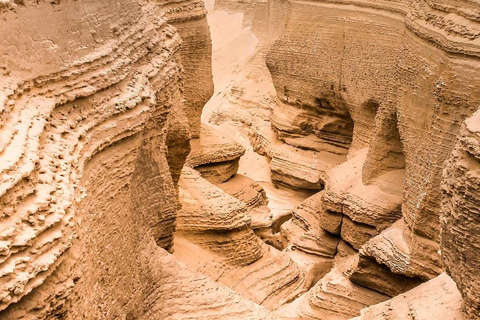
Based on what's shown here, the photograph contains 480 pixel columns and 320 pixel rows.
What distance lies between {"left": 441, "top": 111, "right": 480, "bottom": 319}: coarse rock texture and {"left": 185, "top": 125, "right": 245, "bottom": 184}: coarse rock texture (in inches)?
224

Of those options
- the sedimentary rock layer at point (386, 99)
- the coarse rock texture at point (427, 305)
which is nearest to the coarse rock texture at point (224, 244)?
the sedimentary rock layer at point (386, 99)

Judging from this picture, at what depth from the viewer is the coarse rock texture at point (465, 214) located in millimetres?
3441

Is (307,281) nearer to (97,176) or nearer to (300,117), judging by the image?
(300,117)

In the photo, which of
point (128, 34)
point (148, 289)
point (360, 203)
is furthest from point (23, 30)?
point (360, 203)

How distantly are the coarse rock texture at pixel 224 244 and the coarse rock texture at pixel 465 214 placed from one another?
155 inches

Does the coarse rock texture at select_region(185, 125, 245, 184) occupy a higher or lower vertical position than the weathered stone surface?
lower

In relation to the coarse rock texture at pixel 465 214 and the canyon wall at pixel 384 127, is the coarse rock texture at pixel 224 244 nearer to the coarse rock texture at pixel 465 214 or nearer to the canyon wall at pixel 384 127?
the canyon wall at pixel 384 127

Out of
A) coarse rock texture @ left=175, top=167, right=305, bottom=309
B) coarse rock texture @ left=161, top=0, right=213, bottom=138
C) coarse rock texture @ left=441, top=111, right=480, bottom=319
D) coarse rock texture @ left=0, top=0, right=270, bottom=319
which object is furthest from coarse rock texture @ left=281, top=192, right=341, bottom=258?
coarse rock texture @ left=441, top=111, right=480, bottom=319

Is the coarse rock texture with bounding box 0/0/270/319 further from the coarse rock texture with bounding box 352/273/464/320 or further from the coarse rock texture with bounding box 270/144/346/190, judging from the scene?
the coarse rock texture with bounding box 270/144/346/190

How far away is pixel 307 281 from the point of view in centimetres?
879

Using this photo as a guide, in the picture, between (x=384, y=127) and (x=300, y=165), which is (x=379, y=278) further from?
(x=300, y=165)

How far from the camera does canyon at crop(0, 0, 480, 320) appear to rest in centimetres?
339

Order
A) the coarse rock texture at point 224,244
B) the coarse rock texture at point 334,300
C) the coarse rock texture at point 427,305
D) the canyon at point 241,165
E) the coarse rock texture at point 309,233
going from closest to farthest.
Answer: the canyon at point 241,165 → the coarse rock texture at point 427,305 → the coarse rock texture at point 334,300 → the coarse rock texture at point 224,244 → the coarse rock texture at point 309,233

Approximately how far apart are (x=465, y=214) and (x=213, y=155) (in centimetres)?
617
